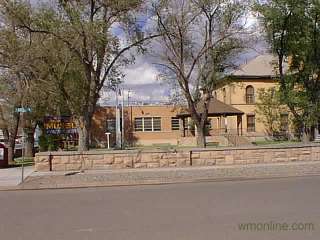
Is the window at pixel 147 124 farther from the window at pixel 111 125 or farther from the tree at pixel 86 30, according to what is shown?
the tree at pixel 86 30

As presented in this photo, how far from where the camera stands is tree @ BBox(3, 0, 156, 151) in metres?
22.8

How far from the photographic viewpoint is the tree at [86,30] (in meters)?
22.8

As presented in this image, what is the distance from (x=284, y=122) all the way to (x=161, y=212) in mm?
54158

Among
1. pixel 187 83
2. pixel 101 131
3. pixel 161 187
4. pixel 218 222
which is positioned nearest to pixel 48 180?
pixel 161 187

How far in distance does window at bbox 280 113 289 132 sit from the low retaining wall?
36685 millimetres

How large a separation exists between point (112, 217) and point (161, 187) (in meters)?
6.38

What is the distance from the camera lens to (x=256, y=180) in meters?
18.1

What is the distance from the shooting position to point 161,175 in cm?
1981

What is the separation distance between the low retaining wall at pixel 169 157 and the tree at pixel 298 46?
7594mm

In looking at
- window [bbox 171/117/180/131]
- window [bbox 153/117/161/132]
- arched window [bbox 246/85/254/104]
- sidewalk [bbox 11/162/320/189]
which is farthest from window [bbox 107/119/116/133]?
sidewalk [bbox 11/162/320/189]

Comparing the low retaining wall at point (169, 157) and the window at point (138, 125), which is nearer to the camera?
the low retaining wall at point (169, 157)

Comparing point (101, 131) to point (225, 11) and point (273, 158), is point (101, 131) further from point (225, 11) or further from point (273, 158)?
point (273, 158)

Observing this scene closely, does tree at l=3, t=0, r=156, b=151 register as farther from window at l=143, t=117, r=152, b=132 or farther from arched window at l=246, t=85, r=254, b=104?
window at l=143, t=117, r=152, b=132

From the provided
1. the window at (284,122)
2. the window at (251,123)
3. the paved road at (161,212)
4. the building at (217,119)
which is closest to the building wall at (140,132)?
the building at (217,119)
